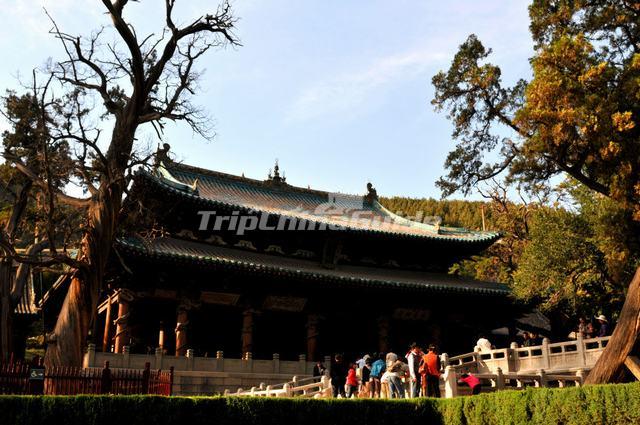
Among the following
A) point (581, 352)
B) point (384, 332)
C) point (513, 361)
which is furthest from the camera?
point (384, 332)

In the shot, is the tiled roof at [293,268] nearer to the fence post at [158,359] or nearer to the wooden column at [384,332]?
the wooden column at [384,332]

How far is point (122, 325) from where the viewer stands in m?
19.6

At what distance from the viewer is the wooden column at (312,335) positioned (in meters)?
22.7

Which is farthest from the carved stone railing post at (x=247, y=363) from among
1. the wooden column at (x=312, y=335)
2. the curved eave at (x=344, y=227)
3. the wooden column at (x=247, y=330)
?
the curved eave at (x=344, y=227)

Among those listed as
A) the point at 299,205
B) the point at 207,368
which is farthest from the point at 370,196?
the point at 207,368

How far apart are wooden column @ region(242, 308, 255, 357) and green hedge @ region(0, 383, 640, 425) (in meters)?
9.10

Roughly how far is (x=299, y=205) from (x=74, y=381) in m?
17.6

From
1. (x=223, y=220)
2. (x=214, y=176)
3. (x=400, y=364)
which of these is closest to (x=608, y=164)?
(x=400, y=364)

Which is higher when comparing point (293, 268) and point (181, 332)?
point (293, 268)

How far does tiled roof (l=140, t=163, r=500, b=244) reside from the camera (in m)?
26.9

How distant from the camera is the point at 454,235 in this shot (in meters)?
28.2

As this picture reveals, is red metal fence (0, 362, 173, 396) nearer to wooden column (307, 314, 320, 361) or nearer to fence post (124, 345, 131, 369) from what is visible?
fence post (124, 345, 131, 369)

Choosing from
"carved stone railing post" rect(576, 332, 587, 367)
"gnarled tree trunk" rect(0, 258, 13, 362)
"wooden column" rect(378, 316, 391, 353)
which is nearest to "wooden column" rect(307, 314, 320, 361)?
"wooden column" rect(378, 316, 391, 353)

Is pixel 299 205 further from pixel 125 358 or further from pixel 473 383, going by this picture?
pixel 473 383
